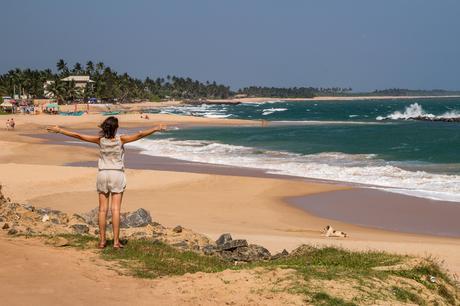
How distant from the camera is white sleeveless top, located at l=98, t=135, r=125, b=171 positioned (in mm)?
7711

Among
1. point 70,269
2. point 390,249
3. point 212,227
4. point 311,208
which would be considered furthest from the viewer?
point 311,208

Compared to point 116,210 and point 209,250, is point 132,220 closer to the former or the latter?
point 209,250

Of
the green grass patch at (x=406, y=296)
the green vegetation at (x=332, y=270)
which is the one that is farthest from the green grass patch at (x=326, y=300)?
the green grass patch at (x=406, y=296)

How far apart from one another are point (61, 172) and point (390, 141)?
30605 millimetres

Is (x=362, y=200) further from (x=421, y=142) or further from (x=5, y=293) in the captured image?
(x=421, y=142)

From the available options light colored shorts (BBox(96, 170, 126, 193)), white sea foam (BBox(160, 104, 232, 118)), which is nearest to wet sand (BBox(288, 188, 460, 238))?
light colored shorts (BBox(96, 170, 126, 193))

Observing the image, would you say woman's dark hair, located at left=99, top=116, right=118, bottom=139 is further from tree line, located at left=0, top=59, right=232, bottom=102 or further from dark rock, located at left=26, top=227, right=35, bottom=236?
tree line, located at left=0, top=59, right=232, bottom=102

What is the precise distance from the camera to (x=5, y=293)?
5543 millimetres

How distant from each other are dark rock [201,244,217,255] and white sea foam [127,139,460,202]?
11.8m

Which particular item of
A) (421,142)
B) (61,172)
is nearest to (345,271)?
(61,172)

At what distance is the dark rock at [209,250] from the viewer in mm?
8719

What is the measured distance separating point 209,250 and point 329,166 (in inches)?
794

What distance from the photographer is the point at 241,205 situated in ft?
58.5

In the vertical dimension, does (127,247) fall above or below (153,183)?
above
